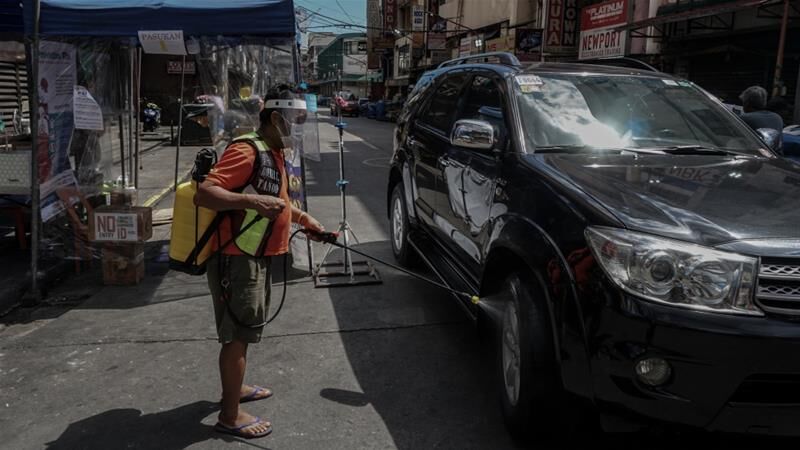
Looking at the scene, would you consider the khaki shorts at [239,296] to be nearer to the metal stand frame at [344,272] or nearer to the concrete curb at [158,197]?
the metal stand frame at [344,272]

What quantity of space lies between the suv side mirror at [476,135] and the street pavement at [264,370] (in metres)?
1.46

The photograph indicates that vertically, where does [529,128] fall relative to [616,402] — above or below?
above

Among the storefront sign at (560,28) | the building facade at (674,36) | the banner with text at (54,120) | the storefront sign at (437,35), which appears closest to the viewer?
the banner with text at (54,120)

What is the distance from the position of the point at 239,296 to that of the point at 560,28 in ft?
77.0

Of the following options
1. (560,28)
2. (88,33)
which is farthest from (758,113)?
(560,28)

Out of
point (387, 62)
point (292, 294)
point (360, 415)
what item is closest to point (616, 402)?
point (360, 415)

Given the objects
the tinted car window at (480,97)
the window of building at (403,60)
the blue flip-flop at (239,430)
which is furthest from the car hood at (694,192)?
the window of building at (403,60)

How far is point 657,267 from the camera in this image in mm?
2361

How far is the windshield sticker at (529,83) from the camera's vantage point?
3870 mm

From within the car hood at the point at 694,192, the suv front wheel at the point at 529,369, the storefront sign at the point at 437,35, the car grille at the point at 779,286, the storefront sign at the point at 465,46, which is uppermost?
the storefront sign at the point at 437,35

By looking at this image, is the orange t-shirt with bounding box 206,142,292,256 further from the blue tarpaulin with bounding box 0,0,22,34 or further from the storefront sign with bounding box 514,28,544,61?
the storefront sign with bounding box 514,28,544,61

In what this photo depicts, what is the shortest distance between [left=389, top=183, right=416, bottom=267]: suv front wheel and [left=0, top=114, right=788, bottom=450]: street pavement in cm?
21

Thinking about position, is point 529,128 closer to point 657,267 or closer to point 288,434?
point 657,267

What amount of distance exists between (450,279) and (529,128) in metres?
1.25
